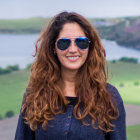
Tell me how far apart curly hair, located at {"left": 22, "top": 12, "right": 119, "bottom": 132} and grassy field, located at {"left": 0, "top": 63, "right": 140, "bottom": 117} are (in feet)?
6.34

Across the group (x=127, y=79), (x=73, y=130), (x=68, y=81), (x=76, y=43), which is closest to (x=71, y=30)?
(x=76, y=43)

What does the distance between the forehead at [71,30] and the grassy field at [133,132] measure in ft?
7.81

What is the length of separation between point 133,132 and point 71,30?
8.08ft

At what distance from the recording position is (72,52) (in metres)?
1.70

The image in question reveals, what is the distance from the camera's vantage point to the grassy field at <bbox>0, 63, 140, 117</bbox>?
373 centimetres

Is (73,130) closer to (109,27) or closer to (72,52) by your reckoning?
(72,52)

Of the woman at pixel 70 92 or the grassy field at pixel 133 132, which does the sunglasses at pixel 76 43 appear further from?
the grassy field at pixel 133 132

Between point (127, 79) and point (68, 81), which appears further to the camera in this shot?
point (127, 79)

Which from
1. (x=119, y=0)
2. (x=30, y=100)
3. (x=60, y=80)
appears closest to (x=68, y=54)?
(x=60, y=80)

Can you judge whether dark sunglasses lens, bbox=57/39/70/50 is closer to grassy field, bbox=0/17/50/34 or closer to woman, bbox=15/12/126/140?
woman, bbox=15/12/126/140

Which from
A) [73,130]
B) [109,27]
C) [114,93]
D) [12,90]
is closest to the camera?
[73,130]

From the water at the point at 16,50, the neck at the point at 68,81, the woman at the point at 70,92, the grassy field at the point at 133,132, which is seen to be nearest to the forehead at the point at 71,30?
the woman at the point at 70,92

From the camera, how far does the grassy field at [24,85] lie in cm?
373

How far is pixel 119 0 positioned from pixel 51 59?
2376mm
